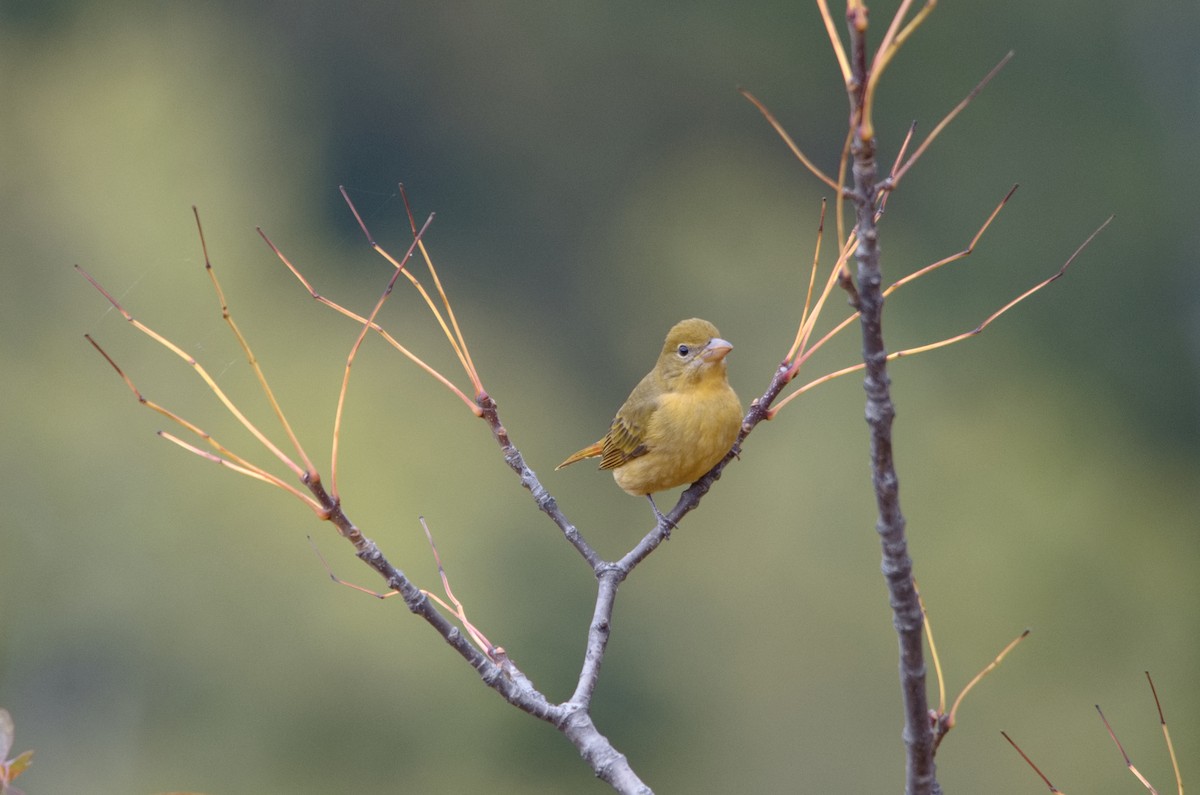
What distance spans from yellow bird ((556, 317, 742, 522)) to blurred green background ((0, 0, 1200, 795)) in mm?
9358

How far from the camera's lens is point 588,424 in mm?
17109

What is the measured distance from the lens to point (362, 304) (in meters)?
17.0

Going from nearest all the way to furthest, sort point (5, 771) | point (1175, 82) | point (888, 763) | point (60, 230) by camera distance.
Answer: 1. point (5, 771)
2. point (888, 763)
3. point (60, 230)
4. point (1175, 82)

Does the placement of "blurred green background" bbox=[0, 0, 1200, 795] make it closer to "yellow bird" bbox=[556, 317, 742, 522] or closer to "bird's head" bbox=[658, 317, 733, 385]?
"yellow bird" bbox=[556, 317, 742, 522]

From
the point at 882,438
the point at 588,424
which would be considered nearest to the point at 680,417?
the point at 882,438

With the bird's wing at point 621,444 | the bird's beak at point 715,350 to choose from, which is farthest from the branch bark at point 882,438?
the bird's wing at point 621,444

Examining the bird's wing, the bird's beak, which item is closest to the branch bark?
the bird's beak

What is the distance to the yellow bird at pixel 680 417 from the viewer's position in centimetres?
353

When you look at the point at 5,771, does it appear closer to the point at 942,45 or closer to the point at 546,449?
the point at 546,449

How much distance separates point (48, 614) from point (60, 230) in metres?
4.26

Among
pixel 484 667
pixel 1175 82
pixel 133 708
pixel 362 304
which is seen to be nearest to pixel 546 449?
pixel 362 304

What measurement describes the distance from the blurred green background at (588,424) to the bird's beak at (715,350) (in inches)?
382

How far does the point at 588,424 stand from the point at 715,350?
44.2ft

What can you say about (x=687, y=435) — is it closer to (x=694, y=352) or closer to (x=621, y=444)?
(x=694, y=352)
